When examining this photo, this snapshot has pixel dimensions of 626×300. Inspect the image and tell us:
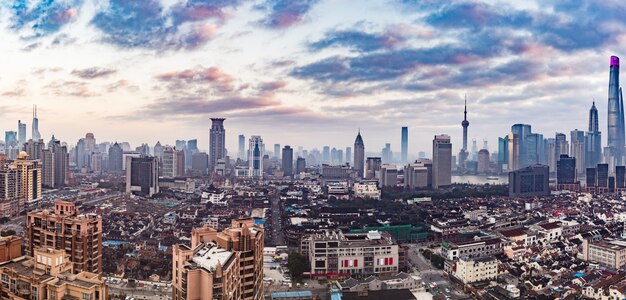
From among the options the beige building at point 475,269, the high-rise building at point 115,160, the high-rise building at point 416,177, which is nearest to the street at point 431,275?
the beige building at point 475,269

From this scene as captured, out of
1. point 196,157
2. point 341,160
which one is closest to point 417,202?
point 196,157

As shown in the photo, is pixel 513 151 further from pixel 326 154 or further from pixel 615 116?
pixel 326 154

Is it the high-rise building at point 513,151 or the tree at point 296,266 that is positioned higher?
the high-rise building at point 513,151

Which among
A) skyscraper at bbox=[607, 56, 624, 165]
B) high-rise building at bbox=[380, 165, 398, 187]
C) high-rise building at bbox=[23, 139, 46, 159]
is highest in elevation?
skyscraper at bbox=[607, 56, 624, 165]

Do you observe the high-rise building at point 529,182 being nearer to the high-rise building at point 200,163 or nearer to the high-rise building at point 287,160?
the high-rise building at point 287,160

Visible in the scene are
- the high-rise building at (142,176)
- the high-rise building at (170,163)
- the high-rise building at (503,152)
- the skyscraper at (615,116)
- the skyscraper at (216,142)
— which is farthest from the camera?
the high-rise building at (503,152)

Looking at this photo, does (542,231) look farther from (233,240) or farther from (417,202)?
(233,240)

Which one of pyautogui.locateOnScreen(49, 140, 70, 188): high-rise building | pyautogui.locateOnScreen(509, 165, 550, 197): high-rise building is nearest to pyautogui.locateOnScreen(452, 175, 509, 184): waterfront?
pyautogui.locateOnScreen(509, 165, 550, 197): high-rise building

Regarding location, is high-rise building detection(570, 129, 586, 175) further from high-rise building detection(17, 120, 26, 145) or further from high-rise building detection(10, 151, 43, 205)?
high-rise building detection(17, 120, 26, 145)
